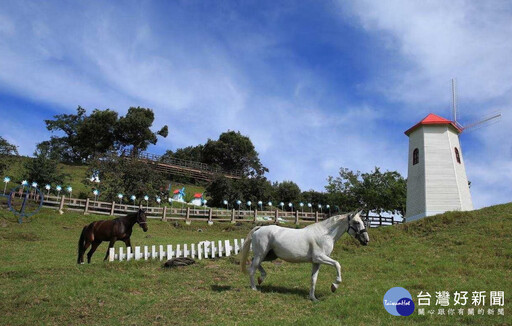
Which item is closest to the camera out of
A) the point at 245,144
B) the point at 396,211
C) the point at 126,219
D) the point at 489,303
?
the point at 489,303

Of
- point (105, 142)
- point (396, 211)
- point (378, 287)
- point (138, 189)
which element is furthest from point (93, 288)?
point (105, 142)

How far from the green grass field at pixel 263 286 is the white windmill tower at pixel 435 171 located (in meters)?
6.26

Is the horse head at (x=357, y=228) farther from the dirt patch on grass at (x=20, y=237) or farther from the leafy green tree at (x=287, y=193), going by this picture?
the leafy green tree at (x=287, y=193)

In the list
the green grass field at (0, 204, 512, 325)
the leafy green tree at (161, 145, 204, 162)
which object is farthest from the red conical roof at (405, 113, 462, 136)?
the leafy green tree at (161, 145, 204, 162)

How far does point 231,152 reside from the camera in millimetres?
74375

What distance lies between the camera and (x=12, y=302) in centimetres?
828

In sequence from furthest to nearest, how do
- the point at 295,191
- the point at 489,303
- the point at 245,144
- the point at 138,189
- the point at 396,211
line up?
1. the point at 245,144
2. the point at 295,191
3. the point at 396,211
4. the point at 138,189
5. the point at 489,303

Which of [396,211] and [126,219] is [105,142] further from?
[126,219]

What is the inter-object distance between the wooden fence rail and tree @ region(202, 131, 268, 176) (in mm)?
32975

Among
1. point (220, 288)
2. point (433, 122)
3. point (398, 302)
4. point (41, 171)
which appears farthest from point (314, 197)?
point (398, 302)

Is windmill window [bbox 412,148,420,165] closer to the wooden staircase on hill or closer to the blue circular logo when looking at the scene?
the blue circular logo

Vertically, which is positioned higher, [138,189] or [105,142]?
[105,142]

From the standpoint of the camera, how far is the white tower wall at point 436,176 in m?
24.8

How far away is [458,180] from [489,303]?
19.6 metres
